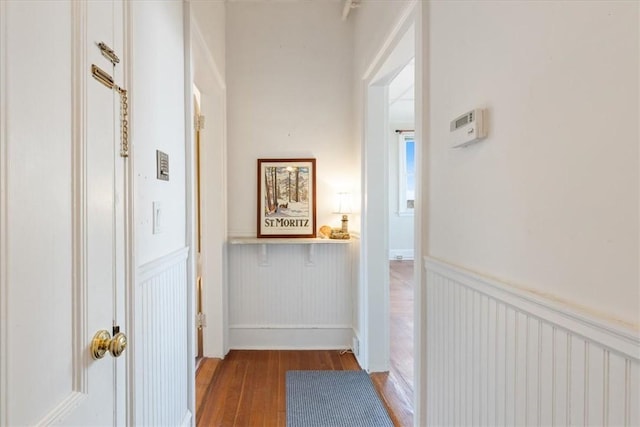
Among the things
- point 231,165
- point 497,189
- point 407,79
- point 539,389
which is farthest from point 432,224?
point 407,79

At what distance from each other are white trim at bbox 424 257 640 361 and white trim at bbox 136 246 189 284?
1.14 meters

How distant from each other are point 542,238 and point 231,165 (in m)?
2.64

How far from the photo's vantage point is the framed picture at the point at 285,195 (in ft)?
10.1

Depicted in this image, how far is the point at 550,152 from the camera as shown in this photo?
0.84m

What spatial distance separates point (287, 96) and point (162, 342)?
2.33m

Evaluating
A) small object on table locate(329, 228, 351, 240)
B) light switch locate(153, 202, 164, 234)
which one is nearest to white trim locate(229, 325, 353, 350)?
small object on table locate(329, 228, 351, 240)

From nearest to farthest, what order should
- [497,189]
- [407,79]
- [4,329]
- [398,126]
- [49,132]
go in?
[4,329]
[49,132]
[497,189]
[407,79]
[398,126]

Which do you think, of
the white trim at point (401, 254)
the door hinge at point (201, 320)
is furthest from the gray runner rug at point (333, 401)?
the white trim at point (401, 254)

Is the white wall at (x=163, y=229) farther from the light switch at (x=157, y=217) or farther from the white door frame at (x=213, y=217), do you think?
the white door frame at (x=213, y=217)

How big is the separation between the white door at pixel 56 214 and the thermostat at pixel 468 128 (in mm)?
1103

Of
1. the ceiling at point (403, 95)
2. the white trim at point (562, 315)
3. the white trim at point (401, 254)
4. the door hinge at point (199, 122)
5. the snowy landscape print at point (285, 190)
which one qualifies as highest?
the ceiling at point (403, 95)

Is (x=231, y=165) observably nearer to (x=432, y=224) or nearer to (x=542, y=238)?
(x=432, y=224)

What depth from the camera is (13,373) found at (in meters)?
0.59

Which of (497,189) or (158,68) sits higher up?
(158,68)
